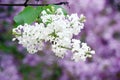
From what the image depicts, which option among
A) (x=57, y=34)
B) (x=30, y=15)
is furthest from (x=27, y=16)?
(x=57, y=34)

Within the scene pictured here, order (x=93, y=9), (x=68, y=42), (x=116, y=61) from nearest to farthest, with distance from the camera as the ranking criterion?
1. (x=68, y=42)
2. (x=116, y=61)
3. (x=93, y=9)

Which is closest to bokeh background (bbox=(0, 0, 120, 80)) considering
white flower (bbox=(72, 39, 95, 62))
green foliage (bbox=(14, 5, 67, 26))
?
green foliage (bbox=(14, 5, 67, 26))

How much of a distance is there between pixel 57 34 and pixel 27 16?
158 mm

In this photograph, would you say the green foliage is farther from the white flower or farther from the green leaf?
the white flower

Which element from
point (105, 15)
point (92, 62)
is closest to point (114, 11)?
point (105, 15)

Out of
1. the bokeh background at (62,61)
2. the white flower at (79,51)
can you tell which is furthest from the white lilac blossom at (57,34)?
the bokeh background at (62,61)

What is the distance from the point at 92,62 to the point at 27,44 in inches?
90.9

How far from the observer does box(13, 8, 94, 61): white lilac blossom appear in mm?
1286

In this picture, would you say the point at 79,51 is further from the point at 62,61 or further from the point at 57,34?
the point at 62,61

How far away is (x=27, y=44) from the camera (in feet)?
4.46

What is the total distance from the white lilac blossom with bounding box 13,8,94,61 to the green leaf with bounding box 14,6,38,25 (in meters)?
0.04

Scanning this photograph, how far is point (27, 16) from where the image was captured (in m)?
1.41

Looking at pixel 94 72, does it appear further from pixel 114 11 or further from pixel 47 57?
pixel 114 11

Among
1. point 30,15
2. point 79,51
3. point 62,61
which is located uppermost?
point 62,61
